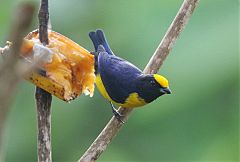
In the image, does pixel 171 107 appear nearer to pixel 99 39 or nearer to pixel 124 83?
pixel 99 39

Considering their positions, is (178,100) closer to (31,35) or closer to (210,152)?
(210,152)

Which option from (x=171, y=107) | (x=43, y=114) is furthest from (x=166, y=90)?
(x=43, y=114)

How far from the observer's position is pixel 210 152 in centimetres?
→ 381

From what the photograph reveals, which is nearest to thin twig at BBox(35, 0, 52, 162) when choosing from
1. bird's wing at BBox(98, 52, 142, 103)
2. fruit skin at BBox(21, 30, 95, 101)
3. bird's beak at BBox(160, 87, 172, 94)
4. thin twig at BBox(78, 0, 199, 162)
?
fruit skin at BBox(21, 30, 95, 101)

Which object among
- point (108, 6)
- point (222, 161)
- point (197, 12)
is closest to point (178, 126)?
point (222, 161)

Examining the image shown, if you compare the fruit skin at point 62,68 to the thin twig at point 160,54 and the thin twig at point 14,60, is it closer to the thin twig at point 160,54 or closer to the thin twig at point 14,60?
the thin twig at point 160,54

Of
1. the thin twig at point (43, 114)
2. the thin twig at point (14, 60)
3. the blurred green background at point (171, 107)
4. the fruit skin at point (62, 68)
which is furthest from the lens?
the blurred green background at point (171, 107)

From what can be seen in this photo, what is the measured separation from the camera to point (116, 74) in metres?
3.03

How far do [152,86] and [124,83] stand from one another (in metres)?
0.26

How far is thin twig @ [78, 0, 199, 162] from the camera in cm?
162

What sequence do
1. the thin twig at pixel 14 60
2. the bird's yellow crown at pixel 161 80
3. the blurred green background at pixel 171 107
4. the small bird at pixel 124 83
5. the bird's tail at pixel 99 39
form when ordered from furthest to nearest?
1. the blurred green background at pixel 171 107
2. the bird's tail at pixel 99 39
3. the small bird at pixel 124 83
4. the bird's yellow crown at pixel 161 80
5. the thin twig at pixel 14 60

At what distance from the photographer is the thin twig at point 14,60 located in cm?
36

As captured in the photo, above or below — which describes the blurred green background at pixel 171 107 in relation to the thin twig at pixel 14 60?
below

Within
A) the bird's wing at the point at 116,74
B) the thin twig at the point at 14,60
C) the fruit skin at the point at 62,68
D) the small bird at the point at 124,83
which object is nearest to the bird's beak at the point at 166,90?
the small bird at the point at 124,83
